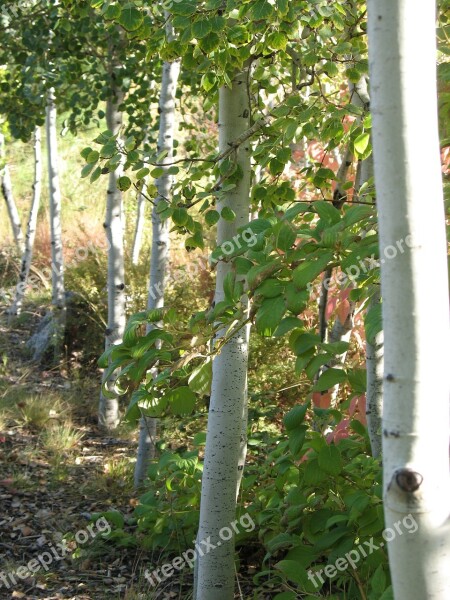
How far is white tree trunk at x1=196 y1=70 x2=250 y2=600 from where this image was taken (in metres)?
2.53

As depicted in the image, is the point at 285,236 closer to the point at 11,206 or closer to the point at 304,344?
the point at 304,344

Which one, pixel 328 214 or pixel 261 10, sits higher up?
pixel 261 10

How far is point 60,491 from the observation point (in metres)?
4.24

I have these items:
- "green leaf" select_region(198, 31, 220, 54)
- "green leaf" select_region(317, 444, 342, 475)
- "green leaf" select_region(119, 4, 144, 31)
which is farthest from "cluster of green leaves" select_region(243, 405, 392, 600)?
"green leaf" select_region(119, 4, 144, 31)

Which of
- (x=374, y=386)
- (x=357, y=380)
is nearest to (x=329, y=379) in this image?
(x=357, y=380)

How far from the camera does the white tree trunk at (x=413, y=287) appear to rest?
105 centimetres

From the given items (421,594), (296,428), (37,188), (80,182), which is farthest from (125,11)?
(80,182)

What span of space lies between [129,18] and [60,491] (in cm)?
280

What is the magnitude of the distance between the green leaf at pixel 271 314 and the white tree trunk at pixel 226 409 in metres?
0.84

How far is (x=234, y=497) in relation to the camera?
261 centimetres

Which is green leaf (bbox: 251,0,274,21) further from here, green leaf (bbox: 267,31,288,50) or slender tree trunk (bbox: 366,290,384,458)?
slender tree trunk (bbox: 366,290,384,458)

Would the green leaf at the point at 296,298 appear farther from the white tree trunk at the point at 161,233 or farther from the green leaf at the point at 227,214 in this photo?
the white tree trunk at the point at 161,233

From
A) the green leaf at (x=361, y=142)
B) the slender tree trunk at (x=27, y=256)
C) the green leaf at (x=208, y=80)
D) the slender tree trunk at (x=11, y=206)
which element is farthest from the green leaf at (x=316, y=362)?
the slender tree trunk at (x=11, y=206)

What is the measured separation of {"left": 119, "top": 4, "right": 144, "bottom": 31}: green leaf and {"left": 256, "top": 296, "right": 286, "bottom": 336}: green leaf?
1.25 m
